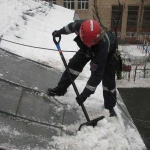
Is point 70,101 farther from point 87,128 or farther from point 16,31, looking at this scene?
point 16,31

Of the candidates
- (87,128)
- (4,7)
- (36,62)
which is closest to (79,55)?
(87,128)

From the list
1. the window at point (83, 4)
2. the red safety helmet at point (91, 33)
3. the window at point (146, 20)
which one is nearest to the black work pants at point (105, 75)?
the red safety helmet at point (91, 33)

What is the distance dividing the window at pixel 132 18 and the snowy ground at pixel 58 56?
1477 cm

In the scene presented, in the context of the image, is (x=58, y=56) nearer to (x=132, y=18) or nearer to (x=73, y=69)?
(x=73, y=69)

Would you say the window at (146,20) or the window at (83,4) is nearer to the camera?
the window at (83,4)

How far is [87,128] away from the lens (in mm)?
3248

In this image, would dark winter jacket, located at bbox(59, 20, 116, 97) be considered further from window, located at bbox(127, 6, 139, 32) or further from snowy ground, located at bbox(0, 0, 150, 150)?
window, located at bbox(127, 6, 139, 32)

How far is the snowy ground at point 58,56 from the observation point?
305 centimetres

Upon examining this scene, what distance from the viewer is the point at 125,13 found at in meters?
22.6

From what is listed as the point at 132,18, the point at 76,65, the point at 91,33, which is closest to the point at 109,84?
the point at 76,65

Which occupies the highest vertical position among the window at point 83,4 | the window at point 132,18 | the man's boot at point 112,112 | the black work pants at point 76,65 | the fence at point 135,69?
the black work pants at point 76,65

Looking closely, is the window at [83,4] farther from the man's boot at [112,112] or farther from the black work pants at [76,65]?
the man's boot at [112,112]

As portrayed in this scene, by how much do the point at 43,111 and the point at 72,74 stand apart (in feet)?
2.37

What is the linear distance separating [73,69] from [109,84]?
59cm
